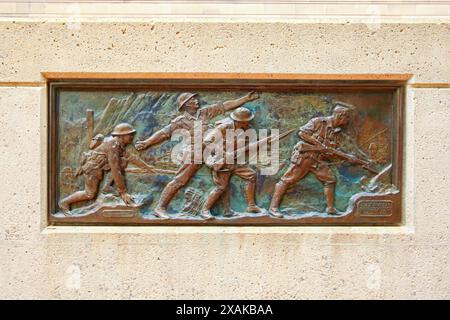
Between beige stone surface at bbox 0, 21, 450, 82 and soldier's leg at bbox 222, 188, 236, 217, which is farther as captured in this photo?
soldier's leg at bbox 222, 188, 236, 217

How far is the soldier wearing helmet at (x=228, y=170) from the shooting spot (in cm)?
460

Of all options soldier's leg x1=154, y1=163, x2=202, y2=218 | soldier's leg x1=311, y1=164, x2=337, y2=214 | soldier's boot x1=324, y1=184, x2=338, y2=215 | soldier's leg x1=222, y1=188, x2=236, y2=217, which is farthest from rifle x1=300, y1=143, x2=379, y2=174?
soldier's leg x1=154, y1=163, x2=202, y2=218

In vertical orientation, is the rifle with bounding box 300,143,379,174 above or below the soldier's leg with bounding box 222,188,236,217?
above

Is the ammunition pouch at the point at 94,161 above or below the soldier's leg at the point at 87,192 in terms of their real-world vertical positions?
above

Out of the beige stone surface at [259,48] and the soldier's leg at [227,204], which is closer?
the beige stone surface at [259,48]

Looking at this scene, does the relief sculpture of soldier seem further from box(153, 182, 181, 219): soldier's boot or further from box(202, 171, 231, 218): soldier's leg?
box(153, 182, 181, 219): soldier's boot

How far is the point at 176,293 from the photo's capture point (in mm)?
4633

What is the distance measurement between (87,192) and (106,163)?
261 millimetres

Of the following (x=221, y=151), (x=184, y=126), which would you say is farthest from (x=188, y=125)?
(x=221, y=151)

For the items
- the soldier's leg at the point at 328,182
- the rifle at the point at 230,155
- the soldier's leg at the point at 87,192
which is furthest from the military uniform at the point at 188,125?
the soldier's leg at the point at 328,182

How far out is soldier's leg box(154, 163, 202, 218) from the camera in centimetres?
461

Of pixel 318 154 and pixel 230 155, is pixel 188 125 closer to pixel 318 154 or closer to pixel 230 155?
pixel 230 155

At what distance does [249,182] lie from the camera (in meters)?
4.61

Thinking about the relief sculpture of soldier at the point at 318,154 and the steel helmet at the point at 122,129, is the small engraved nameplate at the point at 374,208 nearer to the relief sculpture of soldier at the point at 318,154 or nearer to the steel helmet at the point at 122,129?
the relief sculpture of soldier at the point at 318,154
